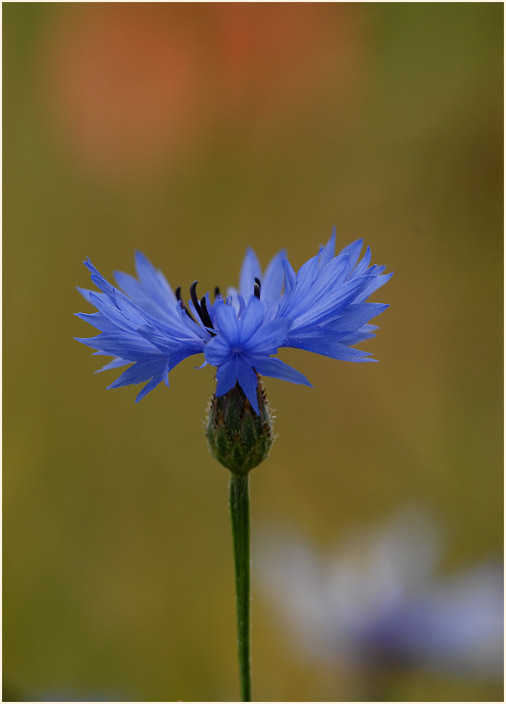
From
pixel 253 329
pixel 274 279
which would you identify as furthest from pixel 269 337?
pixel 274 279

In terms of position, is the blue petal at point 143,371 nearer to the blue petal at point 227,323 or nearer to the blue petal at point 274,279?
the blue petal at point 227,323

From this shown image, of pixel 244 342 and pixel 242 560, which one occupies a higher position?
pixel 244 342

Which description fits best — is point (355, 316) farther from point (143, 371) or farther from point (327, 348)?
point (143, 371)

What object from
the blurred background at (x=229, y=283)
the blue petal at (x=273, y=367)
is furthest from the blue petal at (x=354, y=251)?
the blurred background at (x=229, y=283)

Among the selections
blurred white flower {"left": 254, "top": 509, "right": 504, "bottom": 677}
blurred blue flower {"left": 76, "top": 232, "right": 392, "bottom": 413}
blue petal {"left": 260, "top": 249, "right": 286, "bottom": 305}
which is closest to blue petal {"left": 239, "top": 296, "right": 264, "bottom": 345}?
blurred blue flower {"left": 76, "top": 232, "right": 392, "bottom": 413}

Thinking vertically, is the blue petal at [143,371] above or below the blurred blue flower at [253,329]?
below
